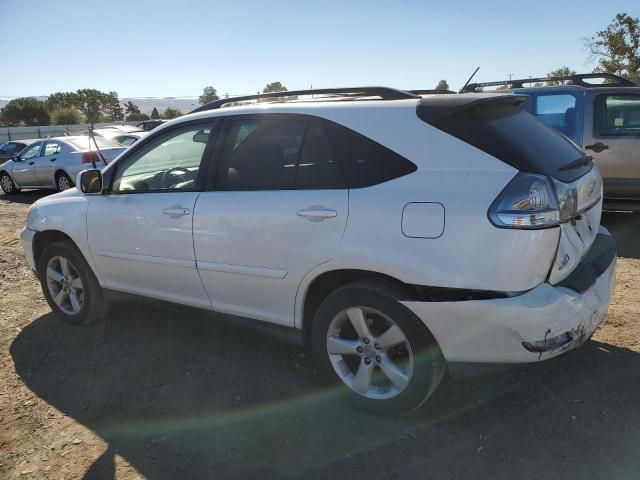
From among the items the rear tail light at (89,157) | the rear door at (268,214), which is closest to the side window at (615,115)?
the rear door at (268,214)

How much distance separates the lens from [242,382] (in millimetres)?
3393

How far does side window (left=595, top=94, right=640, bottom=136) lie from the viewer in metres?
6.55

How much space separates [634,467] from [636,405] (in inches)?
23.1

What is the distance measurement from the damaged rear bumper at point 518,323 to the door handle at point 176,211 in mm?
1606

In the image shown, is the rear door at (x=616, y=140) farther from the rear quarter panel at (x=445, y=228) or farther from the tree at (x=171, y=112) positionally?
the tree at (x=171, y=112)

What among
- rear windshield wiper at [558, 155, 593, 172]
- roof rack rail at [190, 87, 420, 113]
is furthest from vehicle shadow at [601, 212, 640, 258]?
roof rack rail at [190, 87, 420, 113]

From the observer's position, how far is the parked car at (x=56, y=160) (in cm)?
1196

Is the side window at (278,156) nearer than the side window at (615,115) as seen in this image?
Yes

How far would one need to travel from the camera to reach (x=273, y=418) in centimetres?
299

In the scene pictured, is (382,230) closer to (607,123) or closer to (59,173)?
(607,123)

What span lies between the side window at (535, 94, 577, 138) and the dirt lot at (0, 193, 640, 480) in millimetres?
3438

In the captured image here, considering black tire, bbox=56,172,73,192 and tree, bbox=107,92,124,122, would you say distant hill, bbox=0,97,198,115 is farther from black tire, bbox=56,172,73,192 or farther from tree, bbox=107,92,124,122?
black tire, bbox=56,172,73,192

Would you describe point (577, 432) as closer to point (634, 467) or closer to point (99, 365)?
point (634, 467)

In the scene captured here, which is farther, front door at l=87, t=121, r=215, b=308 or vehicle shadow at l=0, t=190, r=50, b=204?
vehicle shadow at l=0, t=190, r=50, b=204
